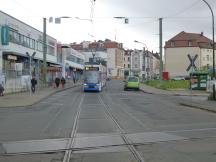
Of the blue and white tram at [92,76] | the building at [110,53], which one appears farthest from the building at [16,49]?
the building at [110,53]

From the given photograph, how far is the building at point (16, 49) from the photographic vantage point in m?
51.1

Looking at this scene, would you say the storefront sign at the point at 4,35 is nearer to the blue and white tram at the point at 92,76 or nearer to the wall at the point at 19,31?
the wall at the point at 19,31

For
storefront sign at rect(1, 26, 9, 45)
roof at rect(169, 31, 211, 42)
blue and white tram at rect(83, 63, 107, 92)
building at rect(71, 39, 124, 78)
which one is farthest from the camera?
building at rect(71, 39, 124, 78)

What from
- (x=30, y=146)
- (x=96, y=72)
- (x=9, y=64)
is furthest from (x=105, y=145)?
(x=9, y=64)

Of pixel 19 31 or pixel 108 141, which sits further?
pixel 19 31

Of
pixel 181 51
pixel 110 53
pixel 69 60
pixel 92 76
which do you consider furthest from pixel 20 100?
pixel 110 53

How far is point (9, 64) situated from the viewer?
59062 mm

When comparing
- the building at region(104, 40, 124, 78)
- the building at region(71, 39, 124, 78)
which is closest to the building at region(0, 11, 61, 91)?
the building at region(71, 39, 124, 78)

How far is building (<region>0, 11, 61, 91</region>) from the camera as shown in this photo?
51094 mm

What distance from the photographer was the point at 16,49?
199 ft

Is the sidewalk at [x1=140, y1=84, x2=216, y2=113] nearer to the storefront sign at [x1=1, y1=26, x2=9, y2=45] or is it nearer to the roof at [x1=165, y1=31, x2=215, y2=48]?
the storefront sign at [x1=1, y1=26, x2=9, y2=45]

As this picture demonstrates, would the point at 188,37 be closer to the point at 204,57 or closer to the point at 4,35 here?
the point at 204,57

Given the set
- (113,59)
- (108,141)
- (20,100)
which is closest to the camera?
(108,141)

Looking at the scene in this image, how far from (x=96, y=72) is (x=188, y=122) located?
1404 inches
